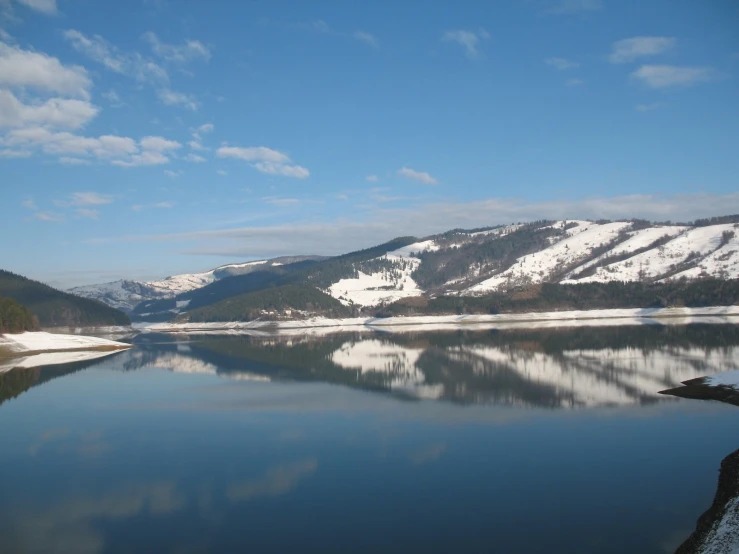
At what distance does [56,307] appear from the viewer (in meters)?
184

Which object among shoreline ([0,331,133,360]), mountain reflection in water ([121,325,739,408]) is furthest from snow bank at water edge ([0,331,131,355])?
mountain reflection in water ([121,325,739,408])

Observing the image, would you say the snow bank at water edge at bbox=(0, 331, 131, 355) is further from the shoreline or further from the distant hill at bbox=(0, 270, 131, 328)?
the distant hill at bbox=(0, 270, 131, 328)

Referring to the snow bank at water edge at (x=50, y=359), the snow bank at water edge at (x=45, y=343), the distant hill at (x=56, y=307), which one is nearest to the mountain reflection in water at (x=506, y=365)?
the snow bank at water edge at (x=50, y=359)

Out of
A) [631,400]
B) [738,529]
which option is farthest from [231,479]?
[631,400]

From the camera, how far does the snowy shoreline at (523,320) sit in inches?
5246

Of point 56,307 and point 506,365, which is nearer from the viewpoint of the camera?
point 506,365

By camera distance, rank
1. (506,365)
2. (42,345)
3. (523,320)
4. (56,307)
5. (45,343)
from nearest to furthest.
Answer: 1. (506,365)
2. (42,345)
3. (45,343)
4. (523,320)
5. (56,307)

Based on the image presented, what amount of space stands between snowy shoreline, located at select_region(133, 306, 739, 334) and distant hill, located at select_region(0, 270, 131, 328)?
25.7m

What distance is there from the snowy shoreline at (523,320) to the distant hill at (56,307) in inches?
1010

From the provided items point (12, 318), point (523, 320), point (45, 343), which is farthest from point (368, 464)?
point (523, 320)

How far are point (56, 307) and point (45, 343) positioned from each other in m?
101

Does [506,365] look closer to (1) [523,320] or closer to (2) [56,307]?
(1) [523,320]

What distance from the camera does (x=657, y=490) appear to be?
20062 mm

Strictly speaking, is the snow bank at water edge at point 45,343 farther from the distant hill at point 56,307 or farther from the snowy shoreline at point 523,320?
the distant hill at point 56,307
